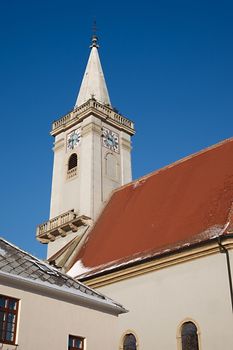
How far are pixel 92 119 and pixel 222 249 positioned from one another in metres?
15.2

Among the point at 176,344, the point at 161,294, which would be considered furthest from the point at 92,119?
the point at 176,344

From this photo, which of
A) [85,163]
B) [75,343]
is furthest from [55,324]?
[85,163]

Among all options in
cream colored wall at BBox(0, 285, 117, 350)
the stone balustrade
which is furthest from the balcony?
cream colored wall at BBox(0, 285, 117, 350)

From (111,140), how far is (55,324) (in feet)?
62.9

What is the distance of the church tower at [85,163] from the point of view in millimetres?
28062

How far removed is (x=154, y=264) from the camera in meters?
19.5

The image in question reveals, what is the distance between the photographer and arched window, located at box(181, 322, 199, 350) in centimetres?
1730

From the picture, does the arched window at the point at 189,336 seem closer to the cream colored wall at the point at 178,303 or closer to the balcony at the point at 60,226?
the cream colored wall at the point at 178,303

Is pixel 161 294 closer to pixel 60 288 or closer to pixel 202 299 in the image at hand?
pixel 202 299

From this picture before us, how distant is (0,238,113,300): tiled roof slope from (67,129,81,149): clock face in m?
16.1

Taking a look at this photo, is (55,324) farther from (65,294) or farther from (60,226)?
(60,226)

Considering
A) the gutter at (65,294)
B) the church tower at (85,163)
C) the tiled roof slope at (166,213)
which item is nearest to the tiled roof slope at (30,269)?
the gutter at (65,294)

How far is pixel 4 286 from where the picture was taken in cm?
1277

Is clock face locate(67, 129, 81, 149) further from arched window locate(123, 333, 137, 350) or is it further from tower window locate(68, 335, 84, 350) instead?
tower window locate(68, 335, 84, 350)
